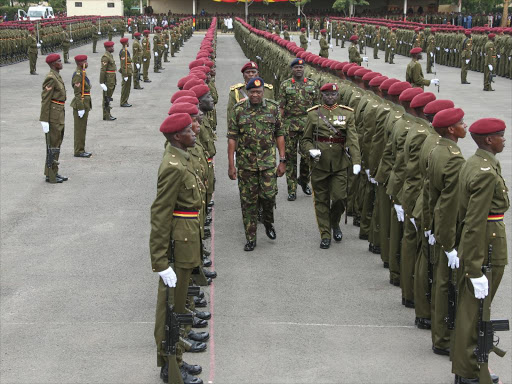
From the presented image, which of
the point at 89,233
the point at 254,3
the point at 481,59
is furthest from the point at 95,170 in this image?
the point at 254,3

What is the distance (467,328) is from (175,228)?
213 cm

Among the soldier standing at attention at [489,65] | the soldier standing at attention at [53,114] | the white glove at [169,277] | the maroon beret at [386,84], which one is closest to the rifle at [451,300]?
the white glove at [169,277]

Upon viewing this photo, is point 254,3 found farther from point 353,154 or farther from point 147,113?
point 353,154

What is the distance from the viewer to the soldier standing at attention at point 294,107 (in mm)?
10820

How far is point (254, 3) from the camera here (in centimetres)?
8200

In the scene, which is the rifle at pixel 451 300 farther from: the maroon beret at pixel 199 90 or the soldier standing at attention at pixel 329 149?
the maroon beret at pixel 199 90

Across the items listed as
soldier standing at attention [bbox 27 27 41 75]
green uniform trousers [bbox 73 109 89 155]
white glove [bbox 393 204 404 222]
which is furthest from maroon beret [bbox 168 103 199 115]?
soldier standing at attention [bbox 27 27 41 75]

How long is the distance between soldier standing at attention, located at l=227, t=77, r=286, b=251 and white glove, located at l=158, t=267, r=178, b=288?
3333 mm

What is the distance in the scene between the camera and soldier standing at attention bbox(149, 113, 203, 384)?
17.4 ft

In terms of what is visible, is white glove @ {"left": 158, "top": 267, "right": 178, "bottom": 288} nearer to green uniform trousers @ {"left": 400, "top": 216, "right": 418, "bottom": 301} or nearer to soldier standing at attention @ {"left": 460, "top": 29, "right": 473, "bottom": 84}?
A: green uniform trousers @ {"left": 400, "top": 216, "right": 418, "bottom": 301}

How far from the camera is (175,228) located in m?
5.41

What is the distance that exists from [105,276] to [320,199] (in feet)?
8.50

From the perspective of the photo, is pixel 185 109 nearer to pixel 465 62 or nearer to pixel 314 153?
pixel 314 153

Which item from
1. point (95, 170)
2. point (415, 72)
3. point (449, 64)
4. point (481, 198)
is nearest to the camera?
point (481, 198)
